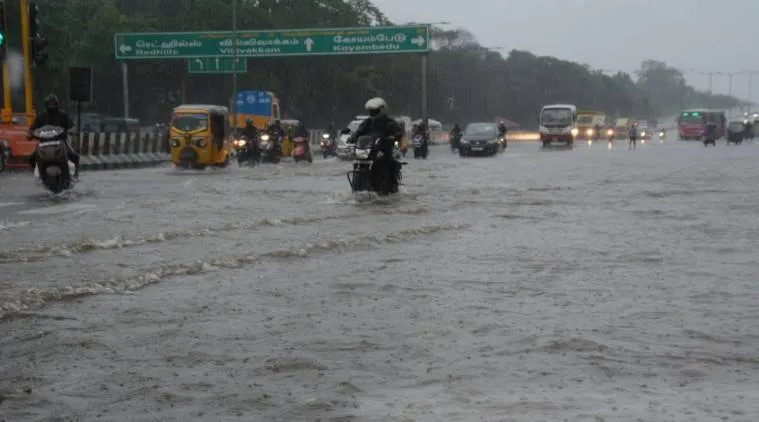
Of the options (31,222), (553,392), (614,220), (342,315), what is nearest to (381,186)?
(614,220)

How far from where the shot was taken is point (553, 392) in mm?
5832

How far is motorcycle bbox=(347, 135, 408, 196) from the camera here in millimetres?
18625

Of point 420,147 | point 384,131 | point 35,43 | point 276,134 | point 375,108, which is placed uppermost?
point 35,43

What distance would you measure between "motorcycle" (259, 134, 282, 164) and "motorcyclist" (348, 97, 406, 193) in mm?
17740

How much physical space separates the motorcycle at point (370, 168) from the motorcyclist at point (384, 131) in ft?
0.19

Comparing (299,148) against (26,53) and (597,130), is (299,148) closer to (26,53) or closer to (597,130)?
(26,53)

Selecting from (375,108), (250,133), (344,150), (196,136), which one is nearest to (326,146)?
(344,150)

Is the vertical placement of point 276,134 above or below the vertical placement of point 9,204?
above

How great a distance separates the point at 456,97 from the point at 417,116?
18.9m

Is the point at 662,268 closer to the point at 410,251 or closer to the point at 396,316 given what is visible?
the point at 410,251

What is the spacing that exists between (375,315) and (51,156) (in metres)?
11.1

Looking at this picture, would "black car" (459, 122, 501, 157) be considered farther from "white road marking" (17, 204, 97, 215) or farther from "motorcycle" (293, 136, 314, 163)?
"white road marking" (17, 204, 97, 215)

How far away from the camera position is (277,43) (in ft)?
183

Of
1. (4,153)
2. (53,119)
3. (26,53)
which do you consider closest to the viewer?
(53,119)
